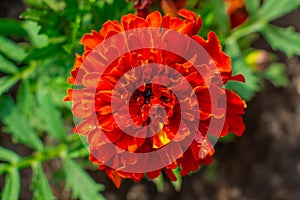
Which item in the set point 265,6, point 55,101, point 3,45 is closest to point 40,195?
point 55,101

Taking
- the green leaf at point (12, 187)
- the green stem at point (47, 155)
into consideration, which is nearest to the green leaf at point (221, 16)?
the green stem at point (47, 155)

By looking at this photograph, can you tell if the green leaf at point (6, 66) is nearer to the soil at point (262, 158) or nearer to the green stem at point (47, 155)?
the green stem at point (47, 155)

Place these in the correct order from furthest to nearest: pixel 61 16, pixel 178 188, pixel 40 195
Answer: pixel 178 188 < pixel 40 195 < pixel 61 16

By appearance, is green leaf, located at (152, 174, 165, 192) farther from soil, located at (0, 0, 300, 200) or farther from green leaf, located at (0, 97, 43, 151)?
green leaf, located at (0, 97, 43, 151)

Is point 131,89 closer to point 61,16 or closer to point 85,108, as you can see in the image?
point 85,108

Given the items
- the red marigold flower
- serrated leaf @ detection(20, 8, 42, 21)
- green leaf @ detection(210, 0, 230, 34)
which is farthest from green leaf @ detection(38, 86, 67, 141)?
green leaf @ detection(210, 0, 230, 34)

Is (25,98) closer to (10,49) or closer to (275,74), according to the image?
(10,49)

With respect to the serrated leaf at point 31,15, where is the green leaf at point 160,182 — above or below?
below
